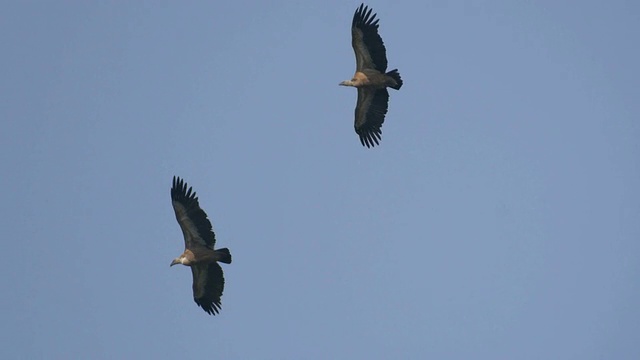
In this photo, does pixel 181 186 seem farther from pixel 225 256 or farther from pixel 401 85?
pixel 401 85

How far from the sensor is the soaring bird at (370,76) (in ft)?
139

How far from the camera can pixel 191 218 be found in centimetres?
4172

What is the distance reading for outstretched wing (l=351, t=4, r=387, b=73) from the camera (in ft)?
139

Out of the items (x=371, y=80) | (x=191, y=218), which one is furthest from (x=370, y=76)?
(x=191, y=218)

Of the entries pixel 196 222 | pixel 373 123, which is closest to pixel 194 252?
pixel 196 222

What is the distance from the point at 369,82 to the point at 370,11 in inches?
88.8

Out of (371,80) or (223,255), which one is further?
(371,80)

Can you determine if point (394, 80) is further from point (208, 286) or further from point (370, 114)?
point (208, 286)

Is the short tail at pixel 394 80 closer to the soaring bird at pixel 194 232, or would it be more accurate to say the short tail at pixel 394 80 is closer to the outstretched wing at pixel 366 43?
the outstretched wing at pixel 366 43

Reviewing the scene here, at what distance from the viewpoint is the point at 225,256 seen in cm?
4109

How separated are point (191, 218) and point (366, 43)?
778 centimetres

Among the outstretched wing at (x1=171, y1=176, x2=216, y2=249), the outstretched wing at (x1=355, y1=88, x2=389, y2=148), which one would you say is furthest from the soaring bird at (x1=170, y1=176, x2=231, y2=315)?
the outstretched wing at (x1=355, y1=88, x2=389, y2=148)

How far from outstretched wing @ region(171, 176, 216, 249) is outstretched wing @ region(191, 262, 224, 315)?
3.10 ft

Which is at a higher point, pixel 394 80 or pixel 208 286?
Answer: pixel 394 80
